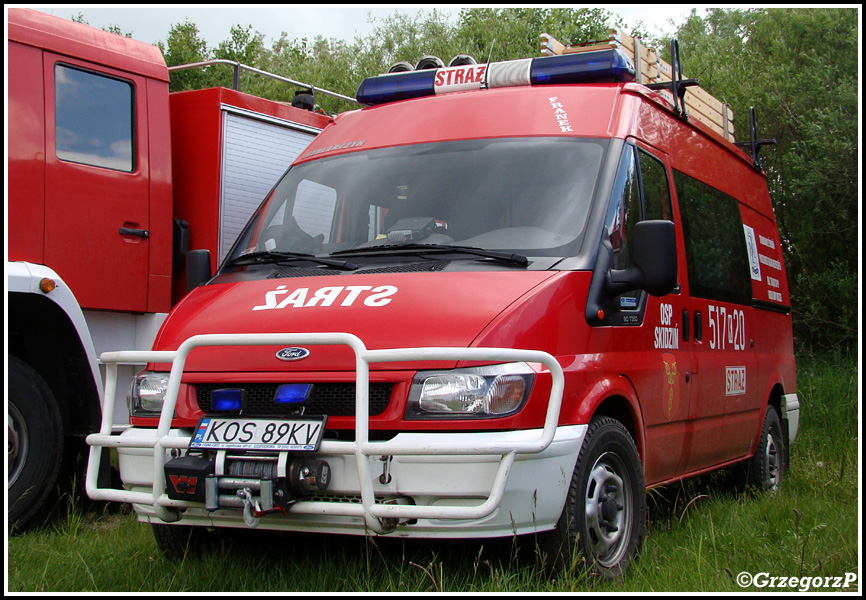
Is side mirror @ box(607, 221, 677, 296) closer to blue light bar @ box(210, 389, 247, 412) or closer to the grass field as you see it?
the grass field

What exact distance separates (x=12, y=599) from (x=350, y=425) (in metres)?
1.58

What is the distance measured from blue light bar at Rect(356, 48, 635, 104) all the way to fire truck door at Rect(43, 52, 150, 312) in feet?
5.03

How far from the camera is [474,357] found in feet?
10.9

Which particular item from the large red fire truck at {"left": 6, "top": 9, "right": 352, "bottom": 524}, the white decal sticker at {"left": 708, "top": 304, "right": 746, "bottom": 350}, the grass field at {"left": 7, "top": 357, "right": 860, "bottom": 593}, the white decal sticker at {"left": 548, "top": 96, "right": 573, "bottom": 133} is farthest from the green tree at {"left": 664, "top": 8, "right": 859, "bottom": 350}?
the large red fire truck at {"left": 6, "top": 9, "right": 352, "bottom": 524}

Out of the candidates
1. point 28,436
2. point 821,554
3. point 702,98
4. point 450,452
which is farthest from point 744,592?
point 702,98

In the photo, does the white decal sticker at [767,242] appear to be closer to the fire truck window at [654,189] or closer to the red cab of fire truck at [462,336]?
the red cab of fire truck at [462,336]

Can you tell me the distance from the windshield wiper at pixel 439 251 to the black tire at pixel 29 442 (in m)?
1.96

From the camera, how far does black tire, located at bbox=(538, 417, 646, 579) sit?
3682 millimetres

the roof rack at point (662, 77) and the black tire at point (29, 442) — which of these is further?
the roof rack at point (662, 77)

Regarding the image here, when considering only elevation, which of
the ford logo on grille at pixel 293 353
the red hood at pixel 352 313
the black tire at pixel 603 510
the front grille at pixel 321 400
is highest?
the red hood at pixel 352 313

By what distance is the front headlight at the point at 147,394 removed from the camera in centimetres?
403

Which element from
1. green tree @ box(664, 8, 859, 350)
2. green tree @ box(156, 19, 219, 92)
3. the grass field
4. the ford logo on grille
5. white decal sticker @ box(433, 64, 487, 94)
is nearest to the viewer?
the ford logo on grille

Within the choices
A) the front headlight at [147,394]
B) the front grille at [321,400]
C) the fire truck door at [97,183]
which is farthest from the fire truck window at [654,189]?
the fire truck door at [97,183]

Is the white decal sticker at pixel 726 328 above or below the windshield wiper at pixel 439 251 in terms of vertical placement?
below
